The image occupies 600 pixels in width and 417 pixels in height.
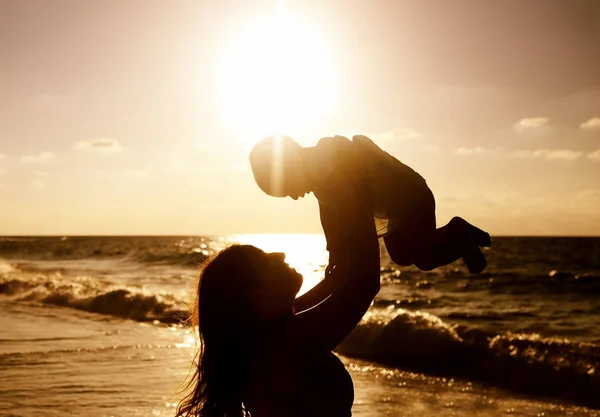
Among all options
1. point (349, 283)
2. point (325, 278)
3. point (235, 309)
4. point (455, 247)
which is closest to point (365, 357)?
point (455, 247)

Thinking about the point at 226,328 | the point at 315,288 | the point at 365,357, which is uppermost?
the point at 315,288

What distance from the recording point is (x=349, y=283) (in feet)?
6.05

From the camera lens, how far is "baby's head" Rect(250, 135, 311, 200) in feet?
6.99

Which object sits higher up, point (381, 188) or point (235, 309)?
point (381, 188)

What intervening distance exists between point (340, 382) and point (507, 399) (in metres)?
8.23

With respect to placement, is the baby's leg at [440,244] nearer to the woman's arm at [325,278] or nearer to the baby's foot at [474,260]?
the baby's foot at [474,260]

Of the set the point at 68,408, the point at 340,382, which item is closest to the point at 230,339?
the point at 340,382

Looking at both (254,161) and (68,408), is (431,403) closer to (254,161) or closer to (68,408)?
(68,408)

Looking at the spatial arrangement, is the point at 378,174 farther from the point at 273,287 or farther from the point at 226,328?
the point at 226,328

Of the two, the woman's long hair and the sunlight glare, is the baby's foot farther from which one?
the woman's long hair

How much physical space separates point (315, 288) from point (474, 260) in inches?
22.4

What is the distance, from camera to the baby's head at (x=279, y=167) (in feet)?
6.99

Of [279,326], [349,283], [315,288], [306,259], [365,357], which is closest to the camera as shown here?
[349,283]

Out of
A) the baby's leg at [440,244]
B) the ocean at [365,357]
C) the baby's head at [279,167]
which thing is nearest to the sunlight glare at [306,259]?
the baby's head at [279,167]
